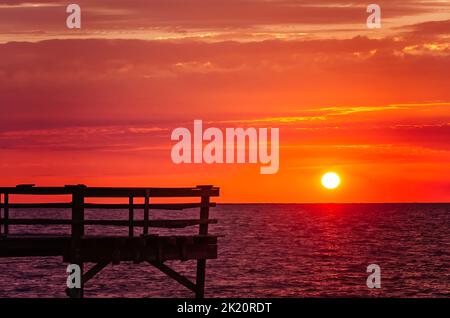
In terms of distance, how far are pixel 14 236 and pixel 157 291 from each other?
100 ft

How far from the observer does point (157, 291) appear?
52062 millimetres

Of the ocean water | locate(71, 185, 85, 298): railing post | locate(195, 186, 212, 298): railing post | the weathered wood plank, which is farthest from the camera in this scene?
the ocean water

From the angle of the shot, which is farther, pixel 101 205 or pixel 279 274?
pixel 279 274

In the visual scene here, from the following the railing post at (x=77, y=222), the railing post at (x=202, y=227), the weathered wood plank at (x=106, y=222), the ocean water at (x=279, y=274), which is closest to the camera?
the weathered wood plank at (x=106, y=222)

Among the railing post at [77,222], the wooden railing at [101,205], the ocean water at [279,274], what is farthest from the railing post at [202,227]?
the ocean water at [279,274]

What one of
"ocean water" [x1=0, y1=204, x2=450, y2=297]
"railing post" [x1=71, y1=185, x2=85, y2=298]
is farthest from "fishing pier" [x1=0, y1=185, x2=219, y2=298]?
"ocean water" [x1=0, y1=204, x2=450, y2=297]

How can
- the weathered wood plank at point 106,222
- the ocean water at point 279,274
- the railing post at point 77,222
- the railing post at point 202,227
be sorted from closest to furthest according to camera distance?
1. the weathered wood plank at point 106,222
2. the railing post at point 77,222
3. the railing post at point 202,227
4. the ocean water at point 279,274

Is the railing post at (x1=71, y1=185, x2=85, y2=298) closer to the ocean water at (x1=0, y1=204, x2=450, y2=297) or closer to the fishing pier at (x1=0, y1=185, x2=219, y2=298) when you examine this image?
the fishing pier at (x1=0, y1=185, x2=219, y2=298)

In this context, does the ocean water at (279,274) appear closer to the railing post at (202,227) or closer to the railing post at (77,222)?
Result: the railing post at (202,227)

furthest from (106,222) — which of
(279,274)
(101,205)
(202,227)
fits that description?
(279,274)

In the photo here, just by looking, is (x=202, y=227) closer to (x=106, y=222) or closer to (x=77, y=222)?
(x=106, y=222)

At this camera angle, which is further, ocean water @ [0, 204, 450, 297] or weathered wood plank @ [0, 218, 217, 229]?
ocean water @ [0, 204, 450, 297]
